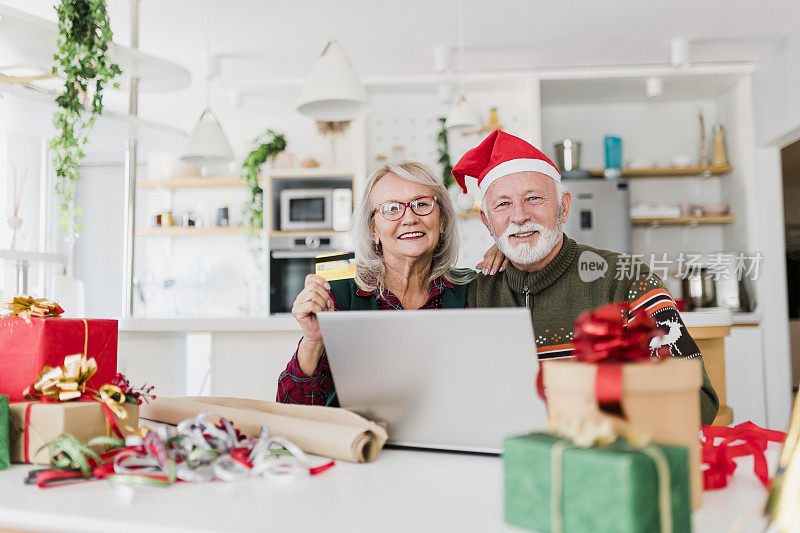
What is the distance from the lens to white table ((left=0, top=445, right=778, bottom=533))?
1.97 ft

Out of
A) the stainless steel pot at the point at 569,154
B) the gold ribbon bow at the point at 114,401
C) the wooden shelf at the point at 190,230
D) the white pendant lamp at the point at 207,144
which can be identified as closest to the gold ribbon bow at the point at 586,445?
the gold ribbon bow at the point at 114,401

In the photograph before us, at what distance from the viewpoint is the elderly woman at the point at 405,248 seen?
5.12ft

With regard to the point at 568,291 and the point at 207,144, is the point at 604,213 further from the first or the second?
the point at 568,291

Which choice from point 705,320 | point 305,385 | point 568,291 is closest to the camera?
point 305,385

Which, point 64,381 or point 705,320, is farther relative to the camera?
point 705,320

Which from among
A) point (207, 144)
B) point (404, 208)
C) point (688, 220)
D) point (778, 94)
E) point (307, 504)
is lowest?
point (307, 504)

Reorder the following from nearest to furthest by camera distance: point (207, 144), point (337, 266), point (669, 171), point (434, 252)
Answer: point (434, 252) < point (337, 266) < point (207, 144) < point (669, 171)

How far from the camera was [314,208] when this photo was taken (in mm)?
4668

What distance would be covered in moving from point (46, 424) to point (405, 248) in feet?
2.94

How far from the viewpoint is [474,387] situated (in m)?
0.85

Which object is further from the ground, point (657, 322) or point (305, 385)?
point (657, 322)

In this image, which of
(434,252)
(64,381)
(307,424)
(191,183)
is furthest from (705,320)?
(191,183)

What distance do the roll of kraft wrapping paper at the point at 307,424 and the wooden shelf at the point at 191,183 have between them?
4351 mm

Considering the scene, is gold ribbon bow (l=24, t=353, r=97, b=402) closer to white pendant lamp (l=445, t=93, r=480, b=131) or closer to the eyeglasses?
the eyeglasses
